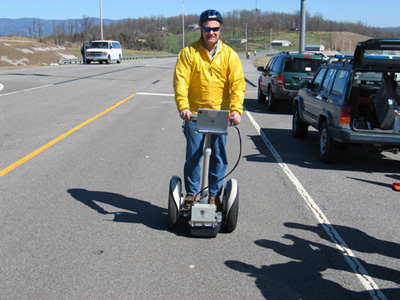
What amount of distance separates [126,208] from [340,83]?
15.6 ft

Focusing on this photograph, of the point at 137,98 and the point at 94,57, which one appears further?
the point at 94,57

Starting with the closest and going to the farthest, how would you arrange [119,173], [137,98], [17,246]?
[17,246] < [119,173] < [137,98]

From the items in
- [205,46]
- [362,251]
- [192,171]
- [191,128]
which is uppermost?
[205,46]

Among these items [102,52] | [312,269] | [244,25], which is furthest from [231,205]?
[244,25]

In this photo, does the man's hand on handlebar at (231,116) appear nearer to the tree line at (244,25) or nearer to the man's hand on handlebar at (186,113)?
the man's hand on handlebar at (186,113)

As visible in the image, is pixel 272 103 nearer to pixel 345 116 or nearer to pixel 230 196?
pixel 345 116

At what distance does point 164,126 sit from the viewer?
1192cm

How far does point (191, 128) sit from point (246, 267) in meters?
1.47

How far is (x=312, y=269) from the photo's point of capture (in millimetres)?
4254

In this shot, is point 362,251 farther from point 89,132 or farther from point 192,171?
point 89,132

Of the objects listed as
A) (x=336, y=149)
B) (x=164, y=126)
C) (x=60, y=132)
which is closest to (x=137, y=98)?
(x=164, y=126)

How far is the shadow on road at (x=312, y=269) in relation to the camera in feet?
12.6

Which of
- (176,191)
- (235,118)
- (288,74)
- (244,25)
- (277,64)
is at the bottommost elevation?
(176,191)

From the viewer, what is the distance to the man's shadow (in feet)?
17.5
